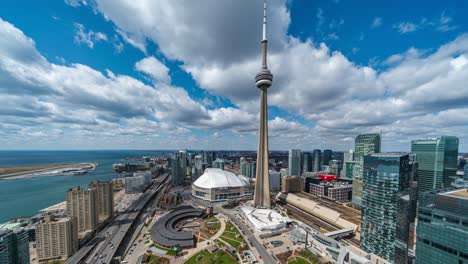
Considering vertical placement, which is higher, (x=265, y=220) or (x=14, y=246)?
(x=14, y=246)

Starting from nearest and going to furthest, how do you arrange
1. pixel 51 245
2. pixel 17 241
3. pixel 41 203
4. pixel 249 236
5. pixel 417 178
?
pixel 17 241 < pixel 51 245 < pixel 249 236 < pixel 417 178 < pixel 41 203

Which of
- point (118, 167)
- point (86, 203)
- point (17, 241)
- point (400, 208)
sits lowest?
point (118, 167)

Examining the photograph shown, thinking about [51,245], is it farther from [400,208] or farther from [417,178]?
[417,178]

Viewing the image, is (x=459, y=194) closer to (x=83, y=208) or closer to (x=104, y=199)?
(x=83, y=208)

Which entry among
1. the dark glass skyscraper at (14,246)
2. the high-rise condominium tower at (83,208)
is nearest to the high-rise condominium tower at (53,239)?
the dark glass skyscraper at (14,246)

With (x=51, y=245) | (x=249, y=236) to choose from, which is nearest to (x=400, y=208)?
(x=249, y=236)

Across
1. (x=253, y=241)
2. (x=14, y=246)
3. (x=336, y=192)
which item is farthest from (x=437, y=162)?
(x=14, y=246)
